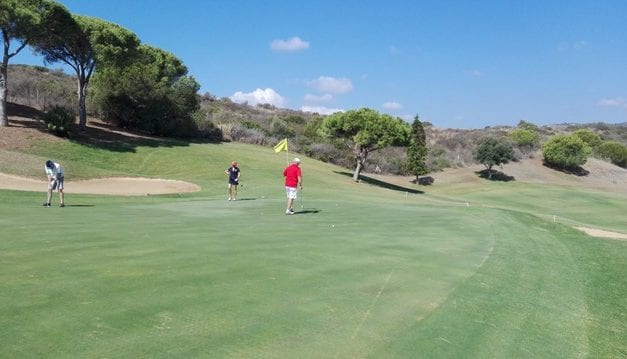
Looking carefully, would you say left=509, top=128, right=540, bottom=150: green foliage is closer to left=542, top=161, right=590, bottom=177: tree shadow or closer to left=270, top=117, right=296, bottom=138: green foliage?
left=542, top=161, right=590, bottom=177: tree shadow

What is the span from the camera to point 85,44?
4516cm

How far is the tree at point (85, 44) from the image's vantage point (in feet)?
143

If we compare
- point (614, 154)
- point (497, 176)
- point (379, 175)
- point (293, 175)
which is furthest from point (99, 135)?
point (614, 154)

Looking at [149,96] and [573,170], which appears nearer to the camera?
[149,96]

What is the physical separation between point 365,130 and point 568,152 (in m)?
34.2

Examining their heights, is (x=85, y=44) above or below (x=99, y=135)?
above

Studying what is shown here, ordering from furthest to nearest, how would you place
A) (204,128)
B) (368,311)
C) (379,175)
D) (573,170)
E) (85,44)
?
1. (573,170)
2. (379,175)
3. (204,128)
4. (85,44)
5. (368,311)

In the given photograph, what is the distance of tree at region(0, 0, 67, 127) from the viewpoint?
38.4 metres

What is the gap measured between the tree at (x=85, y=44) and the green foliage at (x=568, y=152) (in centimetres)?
5525

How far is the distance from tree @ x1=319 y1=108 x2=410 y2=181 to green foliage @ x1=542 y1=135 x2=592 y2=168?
91.4ft

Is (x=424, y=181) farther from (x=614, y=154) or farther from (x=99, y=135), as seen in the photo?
(x=614, y=154)

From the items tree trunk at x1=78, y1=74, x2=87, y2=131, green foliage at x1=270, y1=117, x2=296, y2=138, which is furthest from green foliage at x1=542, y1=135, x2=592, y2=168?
tree trunk at x1=78, y1=74, x2=87, y2=131

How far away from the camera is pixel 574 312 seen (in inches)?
370

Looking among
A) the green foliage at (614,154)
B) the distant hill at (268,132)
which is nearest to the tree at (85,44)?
the distant hill at (268,132)
